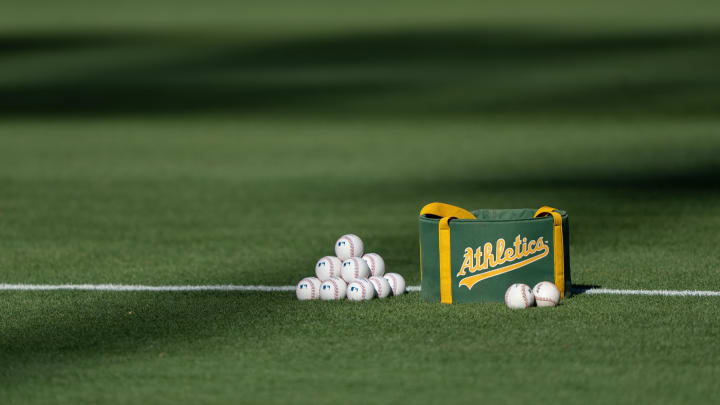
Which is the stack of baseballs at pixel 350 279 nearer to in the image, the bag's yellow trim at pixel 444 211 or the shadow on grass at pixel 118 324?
the shadow on grass at pixel 118 324

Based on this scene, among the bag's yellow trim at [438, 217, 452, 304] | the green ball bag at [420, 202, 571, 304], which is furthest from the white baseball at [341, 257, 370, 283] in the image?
the bag's yellow trim at [438, 217, 452, 304]

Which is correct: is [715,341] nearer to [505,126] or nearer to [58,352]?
[58,352]

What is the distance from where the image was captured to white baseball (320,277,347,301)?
23.1 feet

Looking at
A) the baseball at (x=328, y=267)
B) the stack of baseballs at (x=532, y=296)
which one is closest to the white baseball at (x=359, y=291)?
the baseball at (x=328, y=267)

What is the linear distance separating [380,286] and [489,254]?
766 millimetres

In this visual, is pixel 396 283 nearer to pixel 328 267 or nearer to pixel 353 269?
pixel 353 269

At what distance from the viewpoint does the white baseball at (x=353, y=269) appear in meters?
7.19

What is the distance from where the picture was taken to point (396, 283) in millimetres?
7195

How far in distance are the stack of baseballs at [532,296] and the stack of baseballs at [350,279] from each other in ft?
2.70

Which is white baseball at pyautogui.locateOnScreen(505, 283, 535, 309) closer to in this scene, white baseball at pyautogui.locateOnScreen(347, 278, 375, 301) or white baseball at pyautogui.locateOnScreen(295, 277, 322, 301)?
white baseball at pyautogui.locateOnScreen(347, 278, 375, 301)

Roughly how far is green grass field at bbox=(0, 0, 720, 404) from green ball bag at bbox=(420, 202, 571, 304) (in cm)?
15

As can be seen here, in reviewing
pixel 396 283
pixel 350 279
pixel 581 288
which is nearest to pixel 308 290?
A: pixel 350 279

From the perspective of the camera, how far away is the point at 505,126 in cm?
2123

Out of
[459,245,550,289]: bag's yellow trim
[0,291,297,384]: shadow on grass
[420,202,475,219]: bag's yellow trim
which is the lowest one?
[0,291,297,384]: shadow on grass
